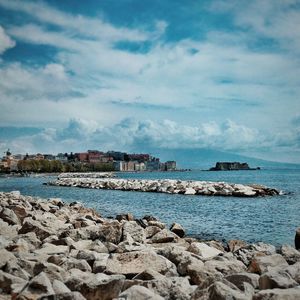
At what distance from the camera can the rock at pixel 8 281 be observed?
5.52 meters

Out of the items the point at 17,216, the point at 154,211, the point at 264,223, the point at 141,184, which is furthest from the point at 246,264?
the point at 141,184

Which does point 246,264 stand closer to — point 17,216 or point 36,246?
point 36,246

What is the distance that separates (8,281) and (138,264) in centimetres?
201

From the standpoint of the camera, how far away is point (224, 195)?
1281 inches

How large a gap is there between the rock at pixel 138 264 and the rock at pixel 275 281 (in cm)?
162

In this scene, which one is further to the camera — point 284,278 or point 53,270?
point 53,270

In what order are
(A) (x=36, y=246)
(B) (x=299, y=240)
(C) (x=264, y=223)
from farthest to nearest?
1. (C) (x=264, y=223)
2. (B) (x=299, y=240)
3. (A) (x=36, y=246)

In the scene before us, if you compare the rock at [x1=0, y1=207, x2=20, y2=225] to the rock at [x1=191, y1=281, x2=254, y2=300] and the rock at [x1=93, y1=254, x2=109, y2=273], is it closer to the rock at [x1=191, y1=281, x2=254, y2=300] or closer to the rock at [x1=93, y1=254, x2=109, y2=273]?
the rock at [x1=93, y1=254, x2=109, y2=273]

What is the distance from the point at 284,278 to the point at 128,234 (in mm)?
4649

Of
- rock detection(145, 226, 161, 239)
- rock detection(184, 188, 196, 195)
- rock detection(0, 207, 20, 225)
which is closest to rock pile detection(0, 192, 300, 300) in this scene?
rock detection(145, 226, 161, 239)

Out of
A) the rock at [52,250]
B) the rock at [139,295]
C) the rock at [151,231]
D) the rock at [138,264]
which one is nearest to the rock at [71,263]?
the rock at [138,264]

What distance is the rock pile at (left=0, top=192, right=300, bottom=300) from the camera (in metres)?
5.05

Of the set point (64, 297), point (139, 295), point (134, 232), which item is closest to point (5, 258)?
point (64, 297)

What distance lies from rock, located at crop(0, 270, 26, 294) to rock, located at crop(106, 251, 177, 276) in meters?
1.45
